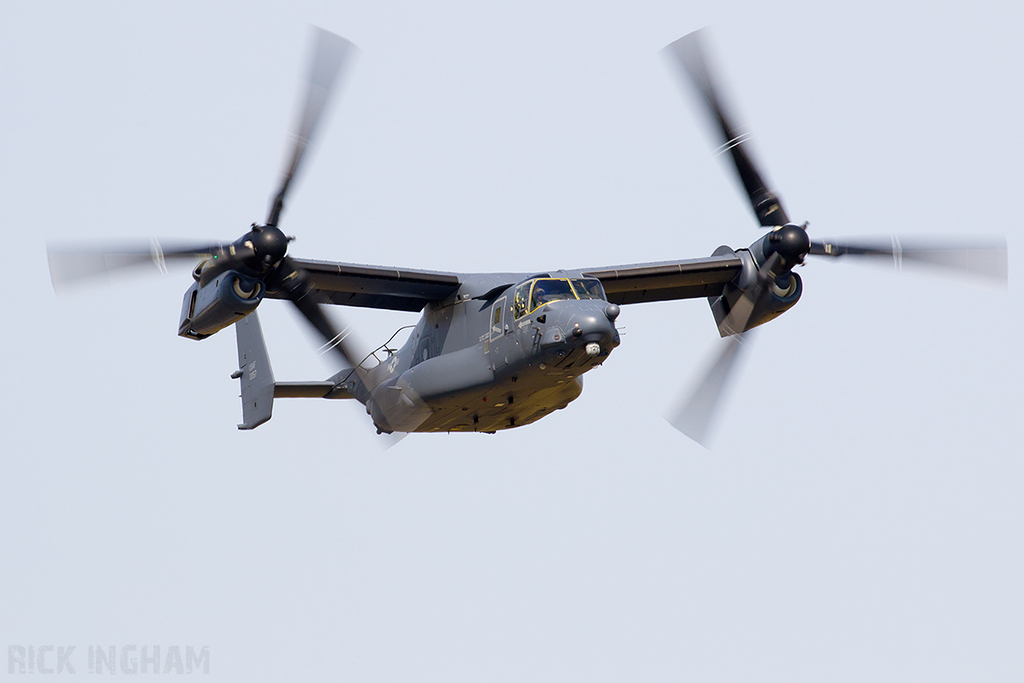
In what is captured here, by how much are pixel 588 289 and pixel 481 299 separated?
186 centimetres

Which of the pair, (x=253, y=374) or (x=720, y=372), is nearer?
(x=720, y=372)

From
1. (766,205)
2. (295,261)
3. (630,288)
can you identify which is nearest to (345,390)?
(295,261)

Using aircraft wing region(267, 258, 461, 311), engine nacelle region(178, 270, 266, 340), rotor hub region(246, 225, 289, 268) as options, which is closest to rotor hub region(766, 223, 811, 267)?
aircraft wing region(267, 258, 461, 311)

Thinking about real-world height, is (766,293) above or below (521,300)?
above

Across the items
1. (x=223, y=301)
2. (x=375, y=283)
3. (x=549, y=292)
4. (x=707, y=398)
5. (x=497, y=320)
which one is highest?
(x=375, y=283)

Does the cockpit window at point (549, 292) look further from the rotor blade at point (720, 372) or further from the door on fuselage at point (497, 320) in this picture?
the rotor blade at point (720, 372)

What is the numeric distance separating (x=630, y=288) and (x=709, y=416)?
2.44m

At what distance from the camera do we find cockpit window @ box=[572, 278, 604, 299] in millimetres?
19422

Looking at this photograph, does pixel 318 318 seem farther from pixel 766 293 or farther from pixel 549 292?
pixel 766 293

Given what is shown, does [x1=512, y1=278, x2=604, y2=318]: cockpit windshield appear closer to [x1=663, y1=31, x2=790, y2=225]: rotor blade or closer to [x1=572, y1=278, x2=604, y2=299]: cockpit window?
[x1=572, y1=278, x2=604, y2=299]: cockpit window

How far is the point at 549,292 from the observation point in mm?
19328

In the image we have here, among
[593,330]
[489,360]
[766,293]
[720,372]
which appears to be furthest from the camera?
[720,372]

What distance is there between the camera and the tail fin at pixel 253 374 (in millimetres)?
22250

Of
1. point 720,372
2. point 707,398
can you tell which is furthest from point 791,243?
point 707,398
